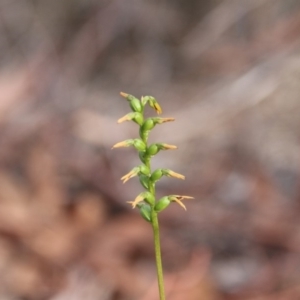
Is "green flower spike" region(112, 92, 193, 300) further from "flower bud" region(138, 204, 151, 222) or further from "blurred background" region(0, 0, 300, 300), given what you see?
"blurred background" region(0, 0, 300, 300)

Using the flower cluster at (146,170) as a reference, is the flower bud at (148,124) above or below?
above

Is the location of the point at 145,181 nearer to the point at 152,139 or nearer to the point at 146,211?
the point at 146,211

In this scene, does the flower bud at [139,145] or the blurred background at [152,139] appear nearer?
the flower bud at [139,145]

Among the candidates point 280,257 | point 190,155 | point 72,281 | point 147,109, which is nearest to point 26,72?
point 147,109

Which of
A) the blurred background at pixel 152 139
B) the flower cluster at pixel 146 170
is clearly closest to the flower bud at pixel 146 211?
the flower cluster at pixel 146 170

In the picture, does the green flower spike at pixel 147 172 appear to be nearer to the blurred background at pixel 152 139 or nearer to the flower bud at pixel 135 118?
the flower bud at pixel 135 118

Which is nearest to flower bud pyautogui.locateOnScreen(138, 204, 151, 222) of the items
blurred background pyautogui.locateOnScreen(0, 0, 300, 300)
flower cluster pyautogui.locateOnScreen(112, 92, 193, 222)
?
flower cluster pyautogui.locateOnScreen(112, 92, 193, 222)

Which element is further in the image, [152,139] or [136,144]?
[152,139]

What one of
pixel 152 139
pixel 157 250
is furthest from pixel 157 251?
pixel 152 139

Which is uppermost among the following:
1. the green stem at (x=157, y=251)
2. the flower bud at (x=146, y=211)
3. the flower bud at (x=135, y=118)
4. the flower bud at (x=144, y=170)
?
the flower bud at (x=135, y=118)
